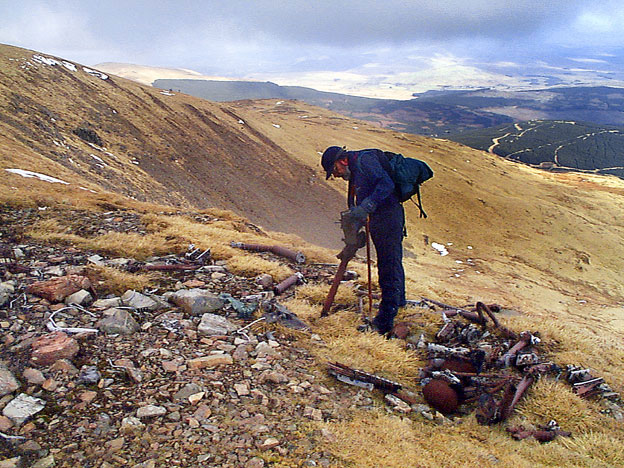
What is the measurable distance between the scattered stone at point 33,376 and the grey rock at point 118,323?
3.02ft

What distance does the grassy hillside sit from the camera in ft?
12.6

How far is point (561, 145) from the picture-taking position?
124 meters

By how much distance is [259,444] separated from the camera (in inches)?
124

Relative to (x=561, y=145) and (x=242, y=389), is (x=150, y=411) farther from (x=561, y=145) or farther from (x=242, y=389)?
(x=561, y=145)

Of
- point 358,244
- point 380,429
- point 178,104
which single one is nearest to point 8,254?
point 358,244

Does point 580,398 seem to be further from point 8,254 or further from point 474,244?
point 474,244

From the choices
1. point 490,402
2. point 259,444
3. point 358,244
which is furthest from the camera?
point 358,244

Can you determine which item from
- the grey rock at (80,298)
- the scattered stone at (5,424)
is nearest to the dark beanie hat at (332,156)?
the grey rock at (80,298)

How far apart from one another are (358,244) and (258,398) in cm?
280

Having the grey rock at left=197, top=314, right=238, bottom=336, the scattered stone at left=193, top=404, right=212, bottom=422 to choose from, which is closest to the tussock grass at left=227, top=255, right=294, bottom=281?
the grey rock at left=197, top=314, right=238, bottom=336

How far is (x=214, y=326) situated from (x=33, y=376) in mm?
1998

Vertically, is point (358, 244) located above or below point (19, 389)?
above

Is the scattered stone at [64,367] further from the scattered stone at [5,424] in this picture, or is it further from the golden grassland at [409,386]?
the golden grassland at [409,386]

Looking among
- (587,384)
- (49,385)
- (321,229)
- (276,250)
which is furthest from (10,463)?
(321,229)
